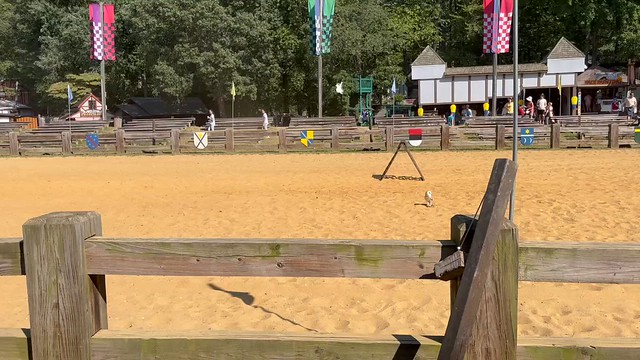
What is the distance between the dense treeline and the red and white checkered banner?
1342 cm

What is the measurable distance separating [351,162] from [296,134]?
6.52 meters

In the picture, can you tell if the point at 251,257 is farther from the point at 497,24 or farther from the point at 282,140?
Answer: the point at 497,24

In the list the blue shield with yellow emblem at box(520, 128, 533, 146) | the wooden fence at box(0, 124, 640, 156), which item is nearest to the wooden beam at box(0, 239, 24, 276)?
the wooden fence at box(0, 124, 640, 156)

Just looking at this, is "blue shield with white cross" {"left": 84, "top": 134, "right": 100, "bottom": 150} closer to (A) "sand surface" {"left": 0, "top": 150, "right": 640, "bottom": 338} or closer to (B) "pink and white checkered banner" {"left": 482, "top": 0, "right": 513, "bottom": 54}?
(A) "sand surface" {"left": 0, "top": 150, "right": 640, "bottom": 338}

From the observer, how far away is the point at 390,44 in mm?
49062

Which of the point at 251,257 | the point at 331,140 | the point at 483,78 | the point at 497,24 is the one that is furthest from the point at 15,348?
the point at 483,78

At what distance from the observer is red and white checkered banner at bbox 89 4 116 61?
33.9 meters

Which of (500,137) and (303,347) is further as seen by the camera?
(500,137)

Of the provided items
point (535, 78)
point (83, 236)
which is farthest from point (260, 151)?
point (535, 78)

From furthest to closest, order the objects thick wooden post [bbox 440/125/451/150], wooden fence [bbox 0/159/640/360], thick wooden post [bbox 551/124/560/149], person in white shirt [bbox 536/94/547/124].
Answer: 1. person in white shirt [bbox 536/94/547/124]
2. thick wooden post [bbox 440/125/451/150]
3. thick wooden post [bbox 551/124/560/149]
4. wooden fence [bbox 0/159/640/360]

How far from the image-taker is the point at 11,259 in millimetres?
2561

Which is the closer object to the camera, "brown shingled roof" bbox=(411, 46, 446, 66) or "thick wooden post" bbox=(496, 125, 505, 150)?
A: "thick wooden post" bbox=(496, 125, 505, 150)

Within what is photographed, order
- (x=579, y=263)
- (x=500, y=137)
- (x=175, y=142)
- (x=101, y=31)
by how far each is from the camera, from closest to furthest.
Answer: (x=579, y=263) → (x=500, y=137) → (x=175, y=142) → (x=101, y=31)

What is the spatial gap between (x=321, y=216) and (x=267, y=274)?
7.11m
